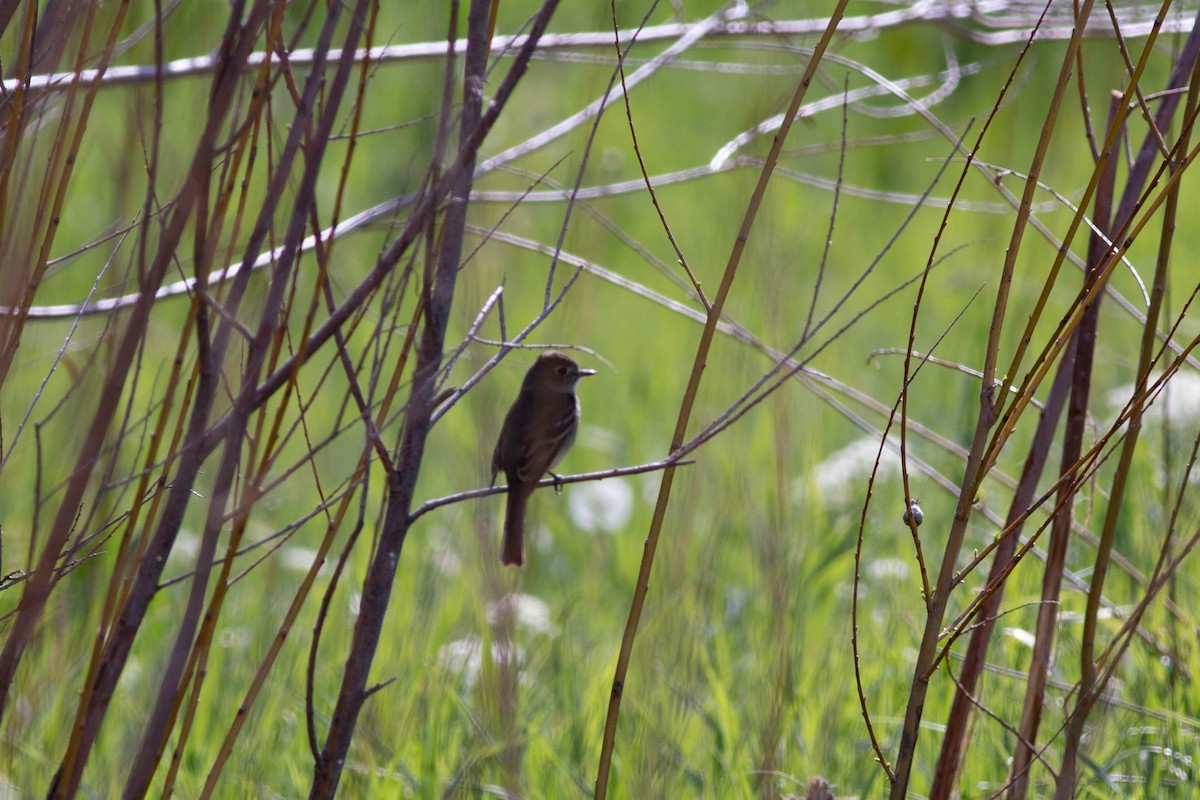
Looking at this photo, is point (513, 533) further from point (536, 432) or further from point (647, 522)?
point (647, 522)

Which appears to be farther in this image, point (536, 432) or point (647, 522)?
point (647, 522)

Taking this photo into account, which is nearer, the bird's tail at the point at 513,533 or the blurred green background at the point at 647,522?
the blurred green background at the point at 647,522

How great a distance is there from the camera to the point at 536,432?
4215mm

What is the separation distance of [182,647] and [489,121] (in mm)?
866

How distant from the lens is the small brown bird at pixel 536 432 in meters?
4.05

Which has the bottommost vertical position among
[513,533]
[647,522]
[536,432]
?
[647,522]

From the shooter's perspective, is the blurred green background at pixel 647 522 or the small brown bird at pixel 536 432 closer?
the blurred green background at pixel 647 522

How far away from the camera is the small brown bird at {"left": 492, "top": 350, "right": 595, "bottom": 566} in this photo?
13.3 ft

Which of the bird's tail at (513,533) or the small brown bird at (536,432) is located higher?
the small brown bird at (536,432)

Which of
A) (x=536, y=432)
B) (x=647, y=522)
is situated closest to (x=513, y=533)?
(x=536, y=432)

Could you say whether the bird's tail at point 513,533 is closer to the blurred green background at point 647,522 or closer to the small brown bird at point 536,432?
the small brown bird at point 536,432

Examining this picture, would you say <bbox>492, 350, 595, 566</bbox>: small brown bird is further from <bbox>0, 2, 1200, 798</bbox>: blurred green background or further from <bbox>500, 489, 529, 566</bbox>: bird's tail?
<bbox>0, 2, 1200, 798</bbox>: blurred green background

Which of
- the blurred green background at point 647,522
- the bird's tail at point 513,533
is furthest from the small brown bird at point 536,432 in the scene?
the blurred green background at point 647,522

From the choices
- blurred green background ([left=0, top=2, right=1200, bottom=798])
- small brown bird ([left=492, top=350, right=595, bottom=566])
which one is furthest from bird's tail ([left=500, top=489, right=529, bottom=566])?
blurred green background ([left=0, top=2, right=1200, bottom=798])
